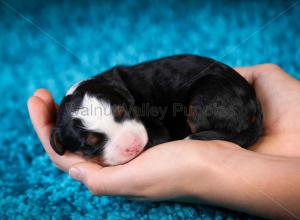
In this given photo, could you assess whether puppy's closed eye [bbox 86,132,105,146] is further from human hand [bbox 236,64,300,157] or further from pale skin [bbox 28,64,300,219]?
human hand [bbox 236,64,300,157]

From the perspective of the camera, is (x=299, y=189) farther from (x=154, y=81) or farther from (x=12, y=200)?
(x=12, y=200)

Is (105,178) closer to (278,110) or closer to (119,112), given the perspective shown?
(119,112)

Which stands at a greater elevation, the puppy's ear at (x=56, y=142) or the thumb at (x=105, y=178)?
the puppy's ear at (x=56, y=142)

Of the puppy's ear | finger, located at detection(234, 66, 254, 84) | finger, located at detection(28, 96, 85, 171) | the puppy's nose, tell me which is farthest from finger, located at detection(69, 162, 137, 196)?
finger, located at detection(234, 66, 254, 84)

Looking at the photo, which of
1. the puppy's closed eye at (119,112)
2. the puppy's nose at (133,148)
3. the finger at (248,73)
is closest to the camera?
the puppy's nose at (133,148)

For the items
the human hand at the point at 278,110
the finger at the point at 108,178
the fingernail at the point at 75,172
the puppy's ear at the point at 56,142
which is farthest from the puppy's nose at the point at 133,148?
the human hand at the point at 278,110

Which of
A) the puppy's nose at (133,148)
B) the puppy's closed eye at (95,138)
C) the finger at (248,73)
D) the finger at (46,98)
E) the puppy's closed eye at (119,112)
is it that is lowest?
the puppy's nose at (133,148)

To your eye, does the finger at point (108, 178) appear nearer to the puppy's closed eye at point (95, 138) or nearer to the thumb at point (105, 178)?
the thumb at point (105, 178)
